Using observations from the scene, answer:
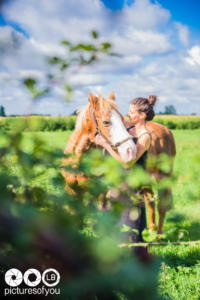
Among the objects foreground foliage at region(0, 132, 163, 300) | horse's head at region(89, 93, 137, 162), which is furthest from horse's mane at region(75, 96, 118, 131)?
foreground foliage at region(0, 132, 163, 300)

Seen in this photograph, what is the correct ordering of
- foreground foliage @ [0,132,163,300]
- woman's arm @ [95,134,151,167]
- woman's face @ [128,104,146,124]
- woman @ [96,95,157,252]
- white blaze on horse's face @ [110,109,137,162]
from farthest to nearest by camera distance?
woman's face @ [128,104,146,124] → woman @ [96,95,157,252] → woman's arm @ [95,134,151,167] → white blaze on horse's face @ [110,109,137,162] → foreground foliage @ [0,132,163,300]

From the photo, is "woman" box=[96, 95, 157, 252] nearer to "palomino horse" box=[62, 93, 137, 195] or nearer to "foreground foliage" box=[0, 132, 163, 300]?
"palomino horse" box=[62, 93, 137, 195]

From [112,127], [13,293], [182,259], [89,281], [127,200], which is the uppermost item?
[112,127]

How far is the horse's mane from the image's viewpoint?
9.89 feet

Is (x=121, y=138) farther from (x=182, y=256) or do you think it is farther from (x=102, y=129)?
(x=182, y=256)

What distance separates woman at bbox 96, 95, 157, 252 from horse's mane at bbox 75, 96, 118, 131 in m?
0.31

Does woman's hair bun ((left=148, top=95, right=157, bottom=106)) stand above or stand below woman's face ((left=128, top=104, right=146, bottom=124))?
above

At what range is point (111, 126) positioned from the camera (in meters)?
2.94

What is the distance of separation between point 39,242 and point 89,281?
146 millimetres

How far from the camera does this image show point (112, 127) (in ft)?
9.62

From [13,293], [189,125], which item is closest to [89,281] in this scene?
[13,293]

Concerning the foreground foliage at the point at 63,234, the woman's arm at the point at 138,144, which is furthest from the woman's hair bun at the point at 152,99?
the foreground foliage at the point at 63,234

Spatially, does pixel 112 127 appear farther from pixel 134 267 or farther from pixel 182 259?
pixel 134 267

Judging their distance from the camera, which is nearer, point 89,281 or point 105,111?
point 89,281
